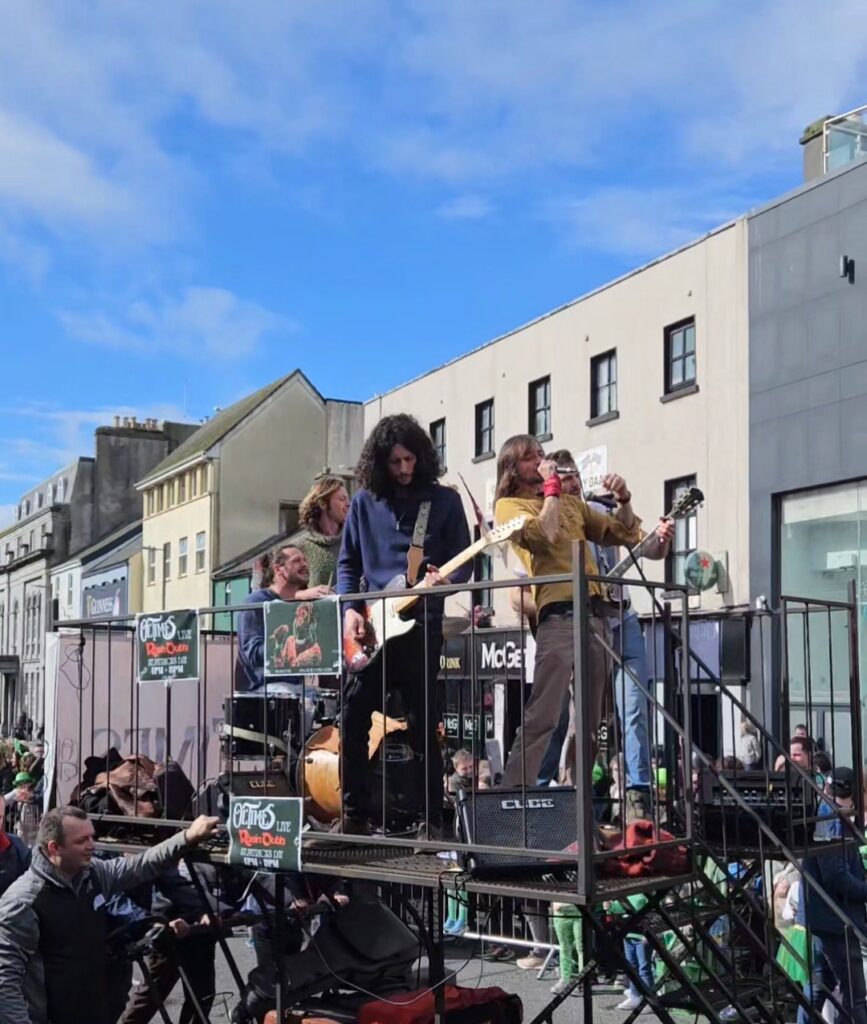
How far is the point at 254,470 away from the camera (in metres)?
40.2

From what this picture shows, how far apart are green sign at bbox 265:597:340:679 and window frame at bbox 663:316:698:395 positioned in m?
14.7

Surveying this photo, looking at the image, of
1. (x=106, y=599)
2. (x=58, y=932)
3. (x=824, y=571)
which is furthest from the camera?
(x=106, y=599)

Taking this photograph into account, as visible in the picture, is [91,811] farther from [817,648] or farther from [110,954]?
[817,648]

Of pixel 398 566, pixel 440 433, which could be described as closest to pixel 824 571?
pixel 440 433

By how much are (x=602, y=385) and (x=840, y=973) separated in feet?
49.8

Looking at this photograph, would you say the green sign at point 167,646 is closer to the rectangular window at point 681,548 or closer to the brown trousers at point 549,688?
the brown trousers at point 549,688

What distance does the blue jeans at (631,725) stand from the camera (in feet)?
18.9

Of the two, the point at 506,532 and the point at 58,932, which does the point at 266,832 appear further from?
the point at 506,532

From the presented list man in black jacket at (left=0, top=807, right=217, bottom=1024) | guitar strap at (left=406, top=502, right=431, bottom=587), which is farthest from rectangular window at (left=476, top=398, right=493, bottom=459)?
man in black jacket at (left=0, top=807, right=217, bottom=1024)

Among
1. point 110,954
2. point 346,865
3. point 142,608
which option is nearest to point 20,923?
point 110,954

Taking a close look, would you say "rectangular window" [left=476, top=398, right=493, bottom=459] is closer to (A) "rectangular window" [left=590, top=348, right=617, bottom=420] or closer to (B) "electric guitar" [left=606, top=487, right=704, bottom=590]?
(A) "rectangular window" [left=590, top=348, right=617, bottom=420]

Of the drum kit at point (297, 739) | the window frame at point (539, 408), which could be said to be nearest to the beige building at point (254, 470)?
the window frame at point (539, 408)

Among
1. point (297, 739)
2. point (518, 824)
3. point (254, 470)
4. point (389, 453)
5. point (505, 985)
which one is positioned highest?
point (254, 470)

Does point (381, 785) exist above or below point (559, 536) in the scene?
below
